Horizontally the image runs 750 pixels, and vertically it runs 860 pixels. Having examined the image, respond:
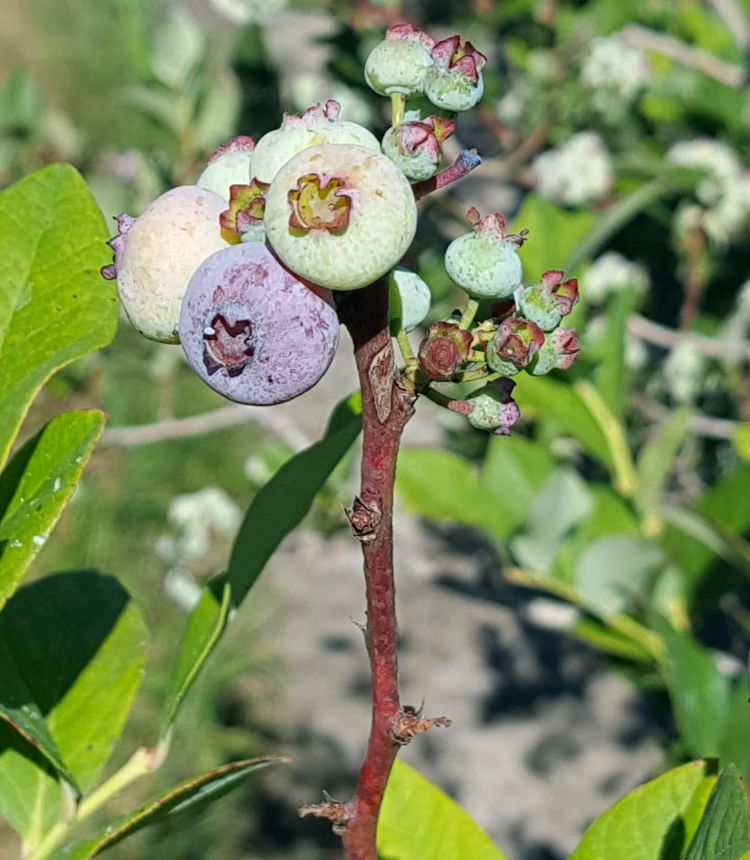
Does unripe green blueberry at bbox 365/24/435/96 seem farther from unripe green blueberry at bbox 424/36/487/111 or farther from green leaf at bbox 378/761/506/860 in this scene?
green leaf at bbox 378/761/506/860

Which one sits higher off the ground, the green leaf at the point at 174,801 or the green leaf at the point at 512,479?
the green leaf at the point at 174,801

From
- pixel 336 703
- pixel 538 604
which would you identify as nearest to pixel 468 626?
pixel 336 703

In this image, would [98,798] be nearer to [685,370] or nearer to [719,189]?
[685,370]

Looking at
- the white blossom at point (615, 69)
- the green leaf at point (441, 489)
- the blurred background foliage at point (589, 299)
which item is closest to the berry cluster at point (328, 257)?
the blurred background foliage at point (589, 299)

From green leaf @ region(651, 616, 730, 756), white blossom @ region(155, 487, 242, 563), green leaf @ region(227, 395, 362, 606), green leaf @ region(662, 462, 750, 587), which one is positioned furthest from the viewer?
white blossom @ region(155, 487, 242, 563)

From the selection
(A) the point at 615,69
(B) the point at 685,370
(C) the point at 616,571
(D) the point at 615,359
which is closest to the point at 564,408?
(D) the point at 615,359

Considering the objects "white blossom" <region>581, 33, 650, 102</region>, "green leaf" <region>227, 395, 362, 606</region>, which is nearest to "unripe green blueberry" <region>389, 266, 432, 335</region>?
"green leaf" <region>227, 395, 362, 606</region>

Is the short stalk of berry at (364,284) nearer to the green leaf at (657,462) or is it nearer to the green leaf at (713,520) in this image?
the green leaf at (713,520)
